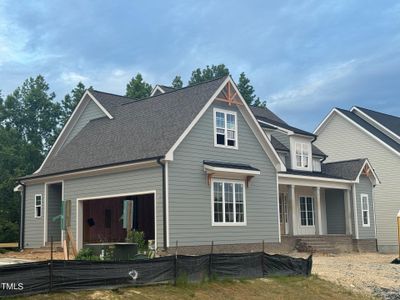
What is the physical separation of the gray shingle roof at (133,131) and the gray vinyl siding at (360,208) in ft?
45.1

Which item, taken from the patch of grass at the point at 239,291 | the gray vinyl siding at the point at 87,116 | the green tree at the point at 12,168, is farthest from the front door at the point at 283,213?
the green tree at the point at 12,168

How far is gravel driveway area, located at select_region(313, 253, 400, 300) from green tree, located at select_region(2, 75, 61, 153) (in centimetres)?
3227

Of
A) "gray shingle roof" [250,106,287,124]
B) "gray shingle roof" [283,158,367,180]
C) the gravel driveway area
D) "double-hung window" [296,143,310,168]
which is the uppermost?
"gray shingle roof" [250,106,287,124]

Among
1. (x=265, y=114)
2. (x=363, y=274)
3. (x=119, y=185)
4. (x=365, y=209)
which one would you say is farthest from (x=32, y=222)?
(x=365, y=209)

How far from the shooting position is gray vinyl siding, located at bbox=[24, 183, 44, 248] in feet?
94.8

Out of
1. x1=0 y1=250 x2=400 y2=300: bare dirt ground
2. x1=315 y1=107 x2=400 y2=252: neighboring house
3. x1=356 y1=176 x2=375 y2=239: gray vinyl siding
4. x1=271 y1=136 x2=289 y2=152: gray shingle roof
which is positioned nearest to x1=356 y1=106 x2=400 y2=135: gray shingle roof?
x1=315 y1=107 x2=400 y2=252: neighboring house

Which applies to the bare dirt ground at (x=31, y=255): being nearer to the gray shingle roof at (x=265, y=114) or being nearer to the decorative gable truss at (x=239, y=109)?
the decorative gable truss at (x=239, y=109)

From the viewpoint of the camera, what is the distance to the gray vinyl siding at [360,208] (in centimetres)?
3444

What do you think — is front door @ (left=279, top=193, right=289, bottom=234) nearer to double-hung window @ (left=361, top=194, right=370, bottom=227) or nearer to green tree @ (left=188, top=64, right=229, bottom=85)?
double-hung window @ (left=361, top=194, right=370, bottom=227)

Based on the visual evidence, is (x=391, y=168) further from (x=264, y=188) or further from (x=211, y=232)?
(x=211, y=232)

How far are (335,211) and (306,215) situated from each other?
208 centimetres

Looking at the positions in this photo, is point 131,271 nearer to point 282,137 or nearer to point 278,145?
point 278,145

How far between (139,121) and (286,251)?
32.1 feet

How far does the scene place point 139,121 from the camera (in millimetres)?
26938
